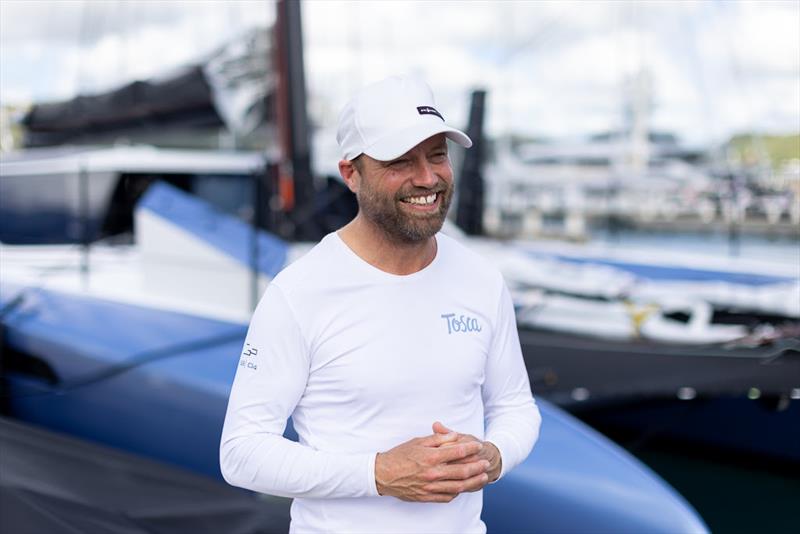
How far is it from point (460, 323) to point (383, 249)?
169 millimetres

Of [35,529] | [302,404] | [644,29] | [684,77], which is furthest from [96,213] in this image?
[684,77]

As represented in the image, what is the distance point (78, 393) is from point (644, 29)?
26.3ft

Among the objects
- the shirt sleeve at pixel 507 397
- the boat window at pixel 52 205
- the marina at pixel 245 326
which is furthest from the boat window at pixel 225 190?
the shirt sleeve at pixel 507 397

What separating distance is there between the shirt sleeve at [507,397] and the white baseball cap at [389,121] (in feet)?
1.10

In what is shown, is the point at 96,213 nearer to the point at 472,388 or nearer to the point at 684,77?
the point at 472,388

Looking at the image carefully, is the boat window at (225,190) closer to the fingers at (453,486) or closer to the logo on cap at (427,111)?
the logo on cap at (427,111)

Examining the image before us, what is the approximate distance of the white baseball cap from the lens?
1.21 m

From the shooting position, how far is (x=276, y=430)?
1217 mm

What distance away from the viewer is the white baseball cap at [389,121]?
1.21 meters

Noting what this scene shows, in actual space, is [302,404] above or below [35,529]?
above

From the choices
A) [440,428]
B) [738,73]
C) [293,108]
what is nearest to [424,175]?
[440,428]

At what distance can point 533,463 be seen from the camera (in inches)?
102

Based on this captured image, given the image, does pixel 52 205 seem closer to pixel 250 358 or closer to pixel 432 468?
pixel 250 358

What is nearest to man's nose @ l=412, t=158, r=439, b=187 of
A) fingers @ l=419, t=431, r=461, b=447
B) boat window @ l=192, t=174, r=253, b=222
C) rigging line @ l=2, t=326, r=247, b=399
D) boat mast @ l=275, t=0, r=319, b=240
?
fingers @ l=419, t=431, r=461, b=447
